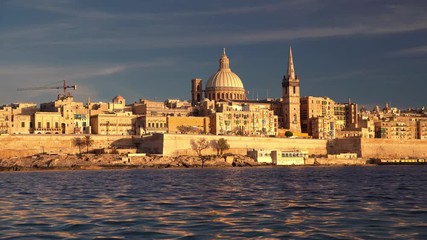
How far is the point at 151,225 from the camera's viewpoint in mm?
16359

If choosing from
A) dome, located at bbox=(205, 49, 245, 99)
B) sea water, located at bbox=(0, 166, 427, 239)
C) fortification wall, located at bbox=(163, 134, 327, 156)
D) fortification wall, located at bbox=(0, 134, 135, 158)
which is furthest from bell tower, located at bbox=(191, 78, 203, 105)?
sea water, located at bbox=(0, 166, 427, 239)

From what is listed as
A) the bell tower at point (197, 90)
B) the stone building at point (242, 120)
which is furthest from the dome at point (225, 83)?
the stone building at point (242, 120)

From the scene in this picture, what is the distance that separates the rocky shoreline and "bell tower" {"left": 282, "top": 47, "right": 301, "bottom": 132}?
85.6 feet

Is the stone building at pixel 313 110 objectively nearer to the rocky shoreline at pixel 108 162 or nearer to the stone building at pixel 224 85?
the stone building at pixel 224 85

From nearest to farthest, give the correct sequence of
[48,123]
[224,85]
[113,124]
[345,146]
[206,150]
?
1. [206,150]
2. [48,123]
3. [113,124]
4. [345,146]
5. [224,85]

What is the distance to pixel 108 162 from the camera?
68375mm

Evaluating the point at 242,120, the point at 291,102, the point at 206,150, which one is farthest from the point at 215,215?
the point at 291,102

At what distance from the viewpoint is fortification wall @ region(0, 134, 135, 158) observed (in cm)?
7125

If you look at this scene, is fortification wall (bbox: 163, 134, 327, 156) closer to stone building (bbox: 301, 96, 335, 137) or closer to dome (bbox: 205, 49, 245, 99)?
stone building (bbox: 301, 96, 335, 137)

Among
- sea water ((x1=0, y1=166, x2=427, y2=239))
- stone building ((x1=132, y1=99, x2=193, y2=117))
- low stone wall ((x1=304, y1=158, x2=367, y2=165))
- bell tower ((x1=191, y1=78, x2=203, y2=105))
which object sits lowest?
sea water ((x1=0, y1=166, x2=427, y2=239))

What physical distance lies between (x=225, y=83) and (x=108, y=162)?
143ft

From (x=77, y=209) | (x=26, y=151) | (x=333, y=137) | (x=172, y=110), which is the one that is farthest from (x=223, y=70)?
(x=77, y=209)

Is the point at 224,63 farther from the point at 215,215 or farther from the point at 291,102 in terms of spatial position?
the point at 215,215

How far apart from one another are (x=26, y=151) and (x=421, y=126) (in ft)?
199
